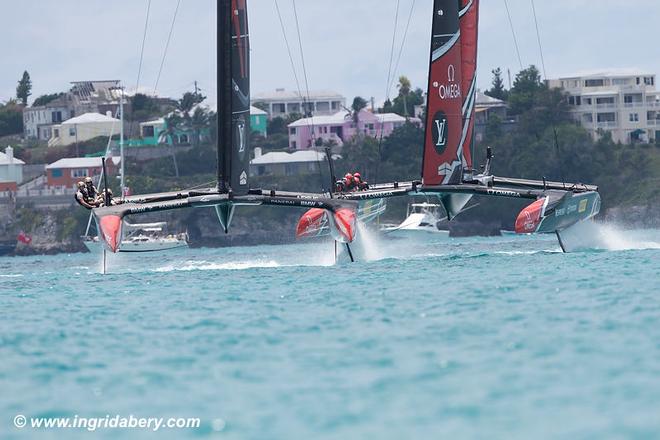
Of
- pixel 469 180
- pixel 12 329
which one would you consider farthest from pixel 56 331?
pixel 469 180

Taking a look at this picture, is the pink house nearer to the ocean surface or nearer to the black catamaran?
the black catamaran

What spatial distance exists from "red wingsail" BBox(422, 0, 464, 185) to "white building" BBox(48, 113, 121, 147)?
214 ft

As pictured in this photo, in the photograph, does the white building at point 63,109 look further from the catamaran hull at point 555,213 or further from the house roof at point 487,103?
the catamaran hull at point 555,213

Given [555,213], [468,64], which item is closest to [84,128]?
[468,64]

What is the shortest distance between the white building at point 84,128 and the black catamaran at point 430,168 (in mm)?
65196

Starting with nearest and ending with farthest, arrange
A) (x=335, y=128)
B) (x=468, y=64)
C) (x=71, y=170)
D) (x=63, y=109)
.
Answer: (x=468, y=64), (x=71, y=170), (x=335, y=128), (x=63, y=109)

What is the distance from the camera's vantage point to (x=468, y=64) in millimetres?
28438

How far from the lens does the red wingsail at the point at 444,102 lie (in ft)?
87.8

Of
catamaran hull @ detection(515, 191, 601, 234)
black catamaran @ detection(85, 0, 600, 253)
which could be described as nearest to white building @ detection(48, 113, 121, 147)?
black catamaran @ detection(85, 0, 600, 253)

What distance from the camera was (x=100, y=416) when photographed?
1020cm

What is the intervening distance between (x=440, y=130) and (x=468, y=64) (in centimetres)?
196

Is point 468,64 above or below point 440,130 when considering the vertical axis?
above

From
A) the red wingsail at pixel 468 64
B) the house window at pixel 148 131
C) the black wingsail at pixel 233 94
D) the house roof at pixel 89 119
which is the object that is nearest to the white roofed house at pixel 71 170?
the house window at pixel 148 131

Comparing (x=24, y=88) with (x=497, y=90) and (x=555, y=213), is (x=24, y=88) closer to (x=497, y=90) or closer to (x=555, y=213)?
(x=497, y=90)
